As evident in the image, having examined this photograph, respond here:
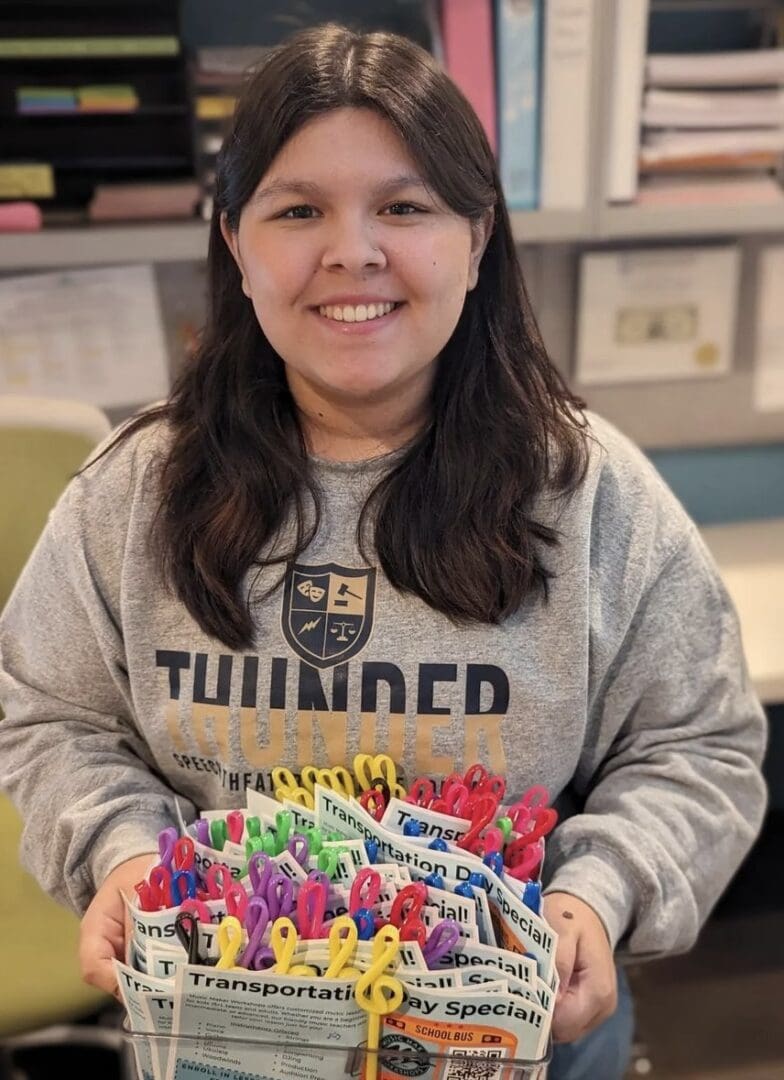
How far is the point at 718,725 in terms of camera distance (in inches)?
37.3

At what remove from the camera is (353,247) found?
0.80 m

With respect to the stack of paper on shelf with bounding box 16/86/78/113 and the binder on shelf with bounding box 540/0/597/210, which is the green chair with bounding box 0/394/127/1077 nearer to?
the stack of paper on shelf with bounding box 16/86/78/113

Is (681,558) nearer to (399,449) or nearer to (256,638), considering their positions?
(399,449)

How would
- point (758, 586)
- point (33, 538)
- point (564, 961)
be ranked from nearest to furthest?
point (564, 961), point (33, 538), point (758, 586)

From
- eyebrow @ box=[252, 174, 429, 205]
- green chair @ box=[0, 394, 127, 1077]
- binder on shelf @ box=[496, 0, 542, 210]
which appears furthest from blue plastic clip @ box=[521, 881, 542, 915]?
binder on shelf @ box=[496, 0, 542, 210]

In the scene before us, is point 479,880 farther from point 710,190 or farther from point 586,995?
point 710,190

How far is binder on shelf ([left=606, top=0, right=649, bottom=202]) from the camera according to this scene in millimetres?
1304

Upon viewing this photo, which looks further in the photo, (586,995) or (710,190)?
(710,190)

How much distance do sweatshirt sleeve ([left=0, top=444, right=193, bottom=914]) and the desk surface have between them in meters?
0.71

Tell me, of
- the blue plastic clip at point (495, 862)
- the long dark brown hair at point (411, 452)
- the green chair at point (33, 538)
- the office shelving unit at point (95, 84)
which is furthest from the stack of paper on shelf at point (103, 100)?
the blue plastic clip at point (495, 862)

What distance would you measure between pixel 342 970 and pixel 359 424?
0.47 metres

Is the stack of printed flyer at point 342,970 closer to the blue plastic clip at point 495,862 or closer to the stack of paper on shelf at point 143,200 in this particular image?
the blue plastic clip at point 495,862

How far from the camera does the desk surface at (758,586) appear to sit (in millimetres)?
1297

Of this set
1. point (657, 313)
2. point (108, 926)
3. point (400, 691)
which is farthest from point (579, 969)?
point (657, 313)
